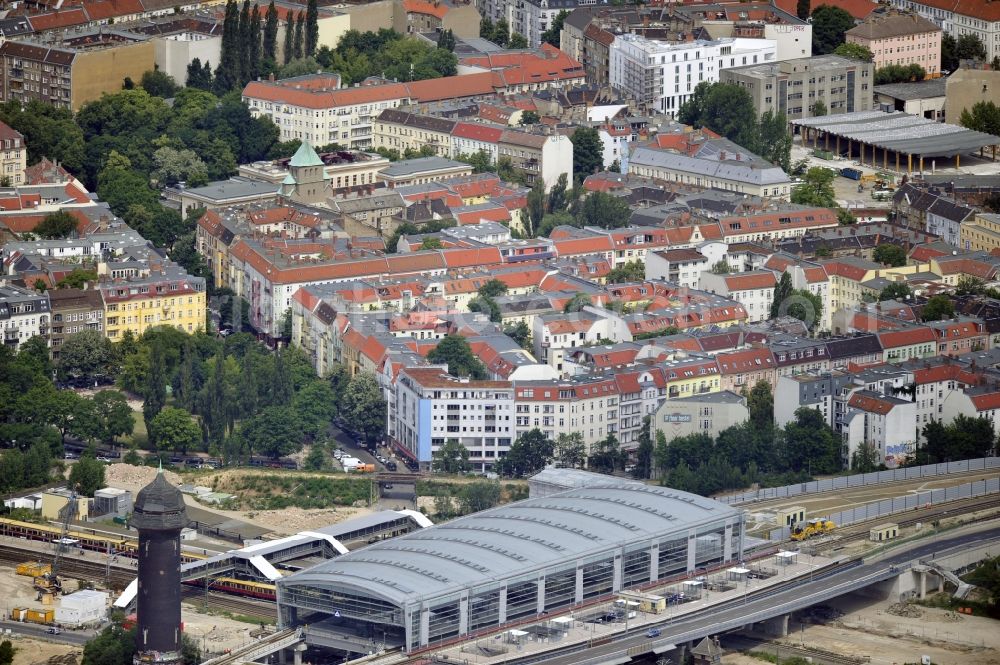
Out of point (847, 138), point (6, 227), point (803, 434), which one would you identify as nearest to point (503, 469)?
point (803, 434)

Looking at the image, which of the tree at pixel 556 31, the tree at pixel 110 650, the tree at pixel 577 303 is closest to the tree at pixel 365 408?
the tree at pixel 577 303

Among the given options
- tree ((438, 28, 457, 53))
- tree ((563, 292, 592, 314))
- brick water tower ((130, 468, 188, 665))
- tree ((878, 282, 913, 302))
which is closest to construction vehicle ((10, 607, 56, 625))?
brick water tower ((130, 468, 188, 665))

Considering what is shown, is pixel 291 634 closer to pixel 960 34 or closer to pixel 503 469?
pixel 503 469

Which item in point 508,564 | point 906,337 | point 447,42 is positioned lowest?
point 508,564

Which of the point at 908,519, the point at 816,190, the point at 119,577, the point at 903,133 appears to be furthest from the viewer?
the point at 903,133

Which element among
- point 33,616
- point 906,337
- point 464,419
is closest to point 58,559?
point 33,616

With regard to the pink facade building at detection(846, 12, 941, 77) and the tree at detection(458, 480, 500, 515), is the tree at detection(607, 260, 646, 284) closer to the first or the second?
the tree at detection(458, 480, 500, 515)

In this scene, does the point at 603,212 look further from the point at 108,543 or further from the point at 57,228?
the point at 108,543
